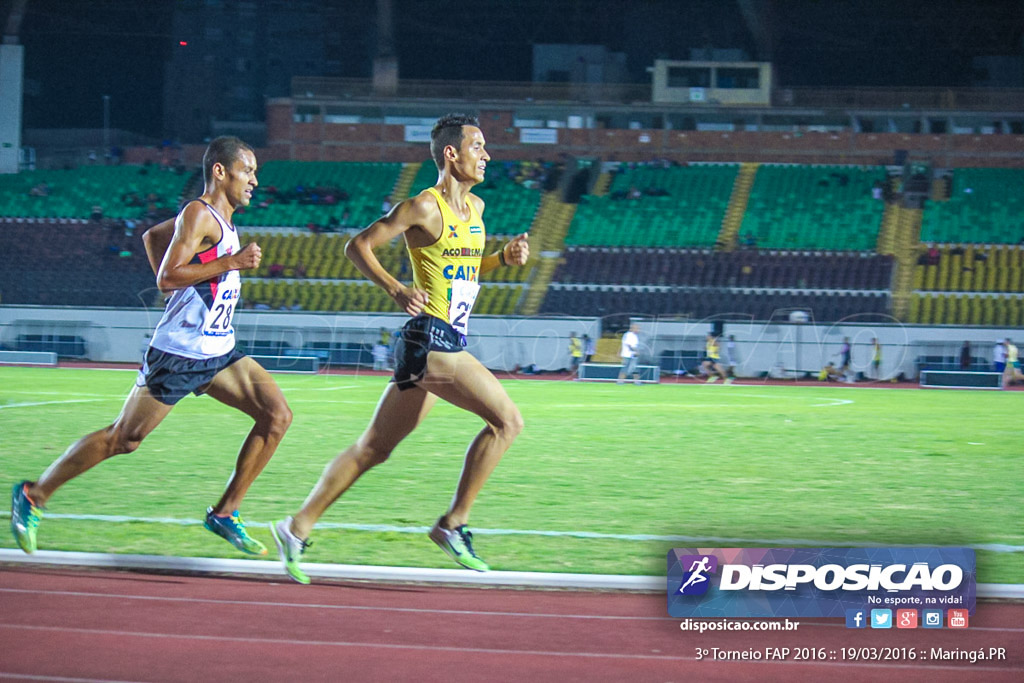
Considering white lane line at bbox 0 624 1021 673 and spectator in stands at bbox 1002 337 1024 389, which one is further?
spectator in stands at bbox 1002 337 1024 389

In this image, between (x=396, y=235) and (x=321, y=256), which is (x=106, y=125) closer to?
(x=321, y=256)

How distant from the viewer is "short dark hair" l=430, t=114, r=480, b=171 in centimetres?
604

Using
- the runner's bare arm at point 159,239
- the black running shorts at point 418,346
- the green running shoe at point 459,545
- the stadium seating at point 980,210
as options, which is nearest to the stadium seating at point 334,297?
the stadium seating at point 980,210

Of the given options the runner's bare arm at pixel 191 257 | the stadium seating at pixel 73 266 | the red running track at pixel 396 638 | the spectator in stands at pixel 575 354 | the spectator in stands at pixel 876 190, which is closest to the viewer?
the red running track at pixel 396 638

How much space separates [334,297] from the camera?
121 feet

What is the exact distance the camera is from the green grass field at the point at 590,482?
264 inches

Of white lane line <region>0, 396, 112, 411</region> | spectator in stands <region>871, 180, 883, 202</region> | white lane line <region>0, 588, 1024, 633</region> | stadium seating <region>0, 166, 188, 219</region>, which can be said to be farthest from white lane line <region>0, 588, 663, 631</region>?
spectator in stands <region>871, 180, 883, 202</region>

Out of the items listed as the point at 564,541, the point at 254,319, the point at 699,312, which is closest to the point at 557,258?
the point at 699,312

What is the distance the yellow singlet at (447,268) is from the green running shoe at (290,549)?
134 cm

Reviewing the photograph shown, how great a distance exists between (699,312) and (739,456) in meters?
22.9

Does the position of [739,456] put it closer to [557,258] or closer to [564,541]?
[564,541]

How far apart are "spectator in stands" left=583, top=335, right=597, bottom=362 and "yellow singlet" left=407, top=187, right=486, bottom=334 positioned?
27689mm

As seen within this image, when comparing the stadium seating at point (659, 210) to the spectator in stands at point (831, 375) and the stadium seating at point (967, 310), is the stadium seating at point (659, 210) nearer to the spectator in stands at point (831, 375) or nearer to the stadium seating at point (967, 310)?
the stadium seating at point (967, 310)

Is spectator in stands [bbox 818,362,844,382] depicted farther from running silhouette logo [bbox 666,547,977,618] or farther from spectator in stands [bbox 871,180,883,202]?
running silhouette logo [bbox 666,547,977,618]
